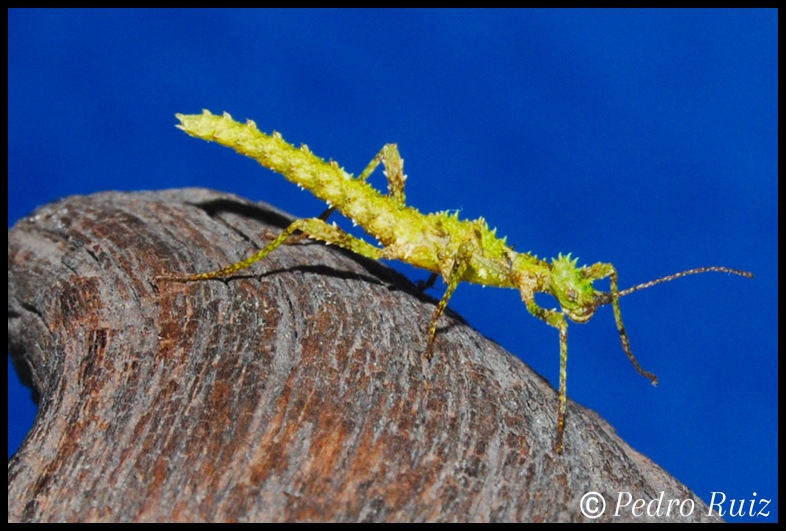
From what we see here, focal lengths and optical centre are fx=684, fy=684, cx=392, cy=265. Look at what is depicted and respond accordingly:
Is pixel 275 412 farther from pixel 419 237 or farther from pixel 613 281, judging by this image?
pixel 613 281

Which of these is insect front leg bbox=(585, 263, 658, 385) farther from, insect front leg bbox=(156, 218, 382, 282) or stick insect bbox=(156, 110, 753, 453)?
insect front leg bbox=(156, 218, 382, 282)

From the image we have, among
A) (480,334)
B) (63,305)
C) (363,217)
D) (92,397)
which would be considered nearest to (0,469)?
(92,397)

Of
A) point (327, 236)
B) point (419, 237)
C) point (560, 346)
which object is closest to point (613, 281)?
point (560, 346)

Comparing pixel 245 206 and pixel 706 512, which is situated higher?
pixel 245 206

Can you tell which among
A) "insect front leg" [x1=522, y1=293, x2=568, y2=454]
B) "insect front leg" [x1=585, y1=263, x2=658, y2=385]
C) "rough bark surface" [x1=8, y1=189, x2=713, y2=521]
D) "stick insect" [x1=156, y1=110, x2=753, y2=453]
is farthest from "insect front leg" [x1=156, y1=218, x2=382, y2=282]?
"insect front leg" [x1=585, y1=263, x2=658, y2=385]

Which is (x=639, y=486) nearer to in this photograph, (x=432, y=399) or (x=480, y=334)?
(x=432, y=399)

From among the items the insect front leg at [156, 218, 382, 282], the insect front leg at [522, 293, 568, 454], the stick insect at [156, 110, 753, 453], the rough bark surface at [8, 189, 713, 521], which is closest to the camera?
the rough bark surface at [8, 189, 713, 521]

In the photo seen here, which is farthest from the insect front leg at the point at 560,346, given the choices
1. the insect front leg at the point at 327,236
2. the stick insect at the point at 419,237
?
the insect front leg at the point at 327,236
